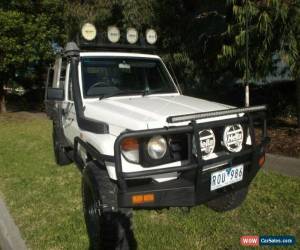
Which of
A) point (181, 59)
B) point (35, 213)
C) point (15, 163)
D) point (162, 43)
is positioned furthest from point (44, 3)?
point (35, 213)

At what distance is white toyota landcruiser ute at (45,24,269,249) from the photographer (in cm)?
350

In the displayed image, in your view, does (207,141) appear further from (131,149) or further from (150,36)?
(150,36)

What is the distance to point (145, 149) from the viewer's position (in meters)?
3.56

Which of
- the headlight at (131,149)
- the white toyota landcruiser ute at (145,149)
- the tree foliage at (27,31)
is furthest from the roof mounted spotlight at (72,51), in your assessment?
the tree foliage at (27,31)

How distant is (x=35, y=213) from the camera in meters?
5.09

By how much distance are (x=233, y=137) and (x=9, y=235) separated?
2.86m

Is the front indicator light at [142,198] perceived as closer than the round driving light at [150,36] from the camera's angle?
Yes

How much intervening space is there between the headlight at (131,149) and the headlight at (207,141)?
0.64 metres

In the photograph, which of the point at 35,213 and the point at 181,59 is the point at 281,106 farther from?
the point at 35,213

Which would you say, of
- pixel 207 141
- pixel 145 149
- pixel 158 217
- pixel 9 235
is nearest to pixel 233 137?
pixel 207 141

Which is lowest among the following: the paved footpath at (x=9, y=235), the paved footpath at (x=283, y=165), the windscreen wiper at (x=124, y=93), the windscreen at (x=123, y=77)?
the paved footpath at (x=283, y=165)

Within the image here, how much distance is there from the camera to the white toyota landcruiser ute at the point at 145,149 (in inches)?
138

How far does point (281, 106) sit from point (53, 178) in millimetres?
7867

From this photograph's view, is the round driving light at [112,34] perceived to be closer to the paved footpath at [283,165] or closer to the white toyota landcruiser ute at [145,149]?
the white toyota landcruiser ute at [145,149]
